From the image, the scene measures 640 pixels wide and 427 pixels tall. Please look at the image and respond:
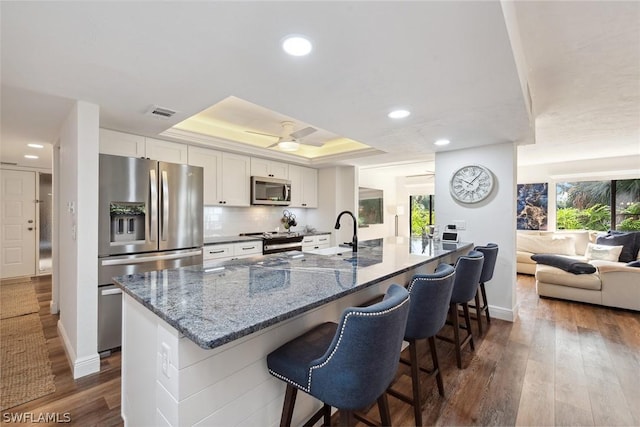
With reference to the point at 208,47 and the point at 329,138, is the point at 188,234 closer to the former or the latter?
the point at 208,47

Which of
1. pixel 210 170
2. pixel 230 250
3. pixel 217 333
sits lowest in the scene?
pixel 230 250

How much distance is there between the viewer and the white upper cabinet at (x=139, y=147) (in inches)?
118

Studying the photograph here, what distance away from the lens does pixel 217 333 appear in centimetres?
93

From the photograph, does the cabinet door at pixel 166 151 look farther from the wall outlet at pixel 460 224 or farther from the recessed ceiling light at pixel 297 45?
the wall outlet at pixel 460 224

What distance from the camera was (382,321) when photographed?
3.43ft

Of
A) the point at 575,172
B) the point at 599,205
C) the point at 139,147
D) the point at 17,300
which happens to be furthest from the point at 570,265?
the point at 17,300

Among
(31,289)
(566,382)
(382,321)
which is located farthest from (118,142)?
(566,382)

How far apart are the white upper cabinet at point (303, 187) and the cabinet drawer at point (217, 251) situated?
1.64 m

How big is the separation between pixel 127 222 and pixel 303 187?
3.12m

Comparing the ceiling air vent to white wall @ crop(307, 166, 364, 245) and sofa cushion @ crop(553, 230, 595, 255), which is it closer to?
white wall @ crop(307, 166, 364, 245)

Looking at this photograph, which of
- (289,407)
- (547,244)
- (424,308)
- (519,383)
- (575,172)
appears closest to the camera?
(289,407)

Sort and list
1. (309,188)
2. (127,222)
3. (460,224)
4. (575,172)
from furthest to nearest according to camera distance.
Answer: (575,172), (309,188), (460,224), (127,222)

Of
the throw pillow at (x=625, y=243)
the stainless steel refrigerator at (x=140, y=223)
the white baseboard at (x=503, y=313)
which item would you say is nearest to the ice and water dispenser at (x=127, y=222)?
the stainless steel refrigerator at (x=140, y=223)

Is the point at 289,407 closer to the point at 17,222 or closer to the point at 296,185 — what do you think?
the point at 296,185
